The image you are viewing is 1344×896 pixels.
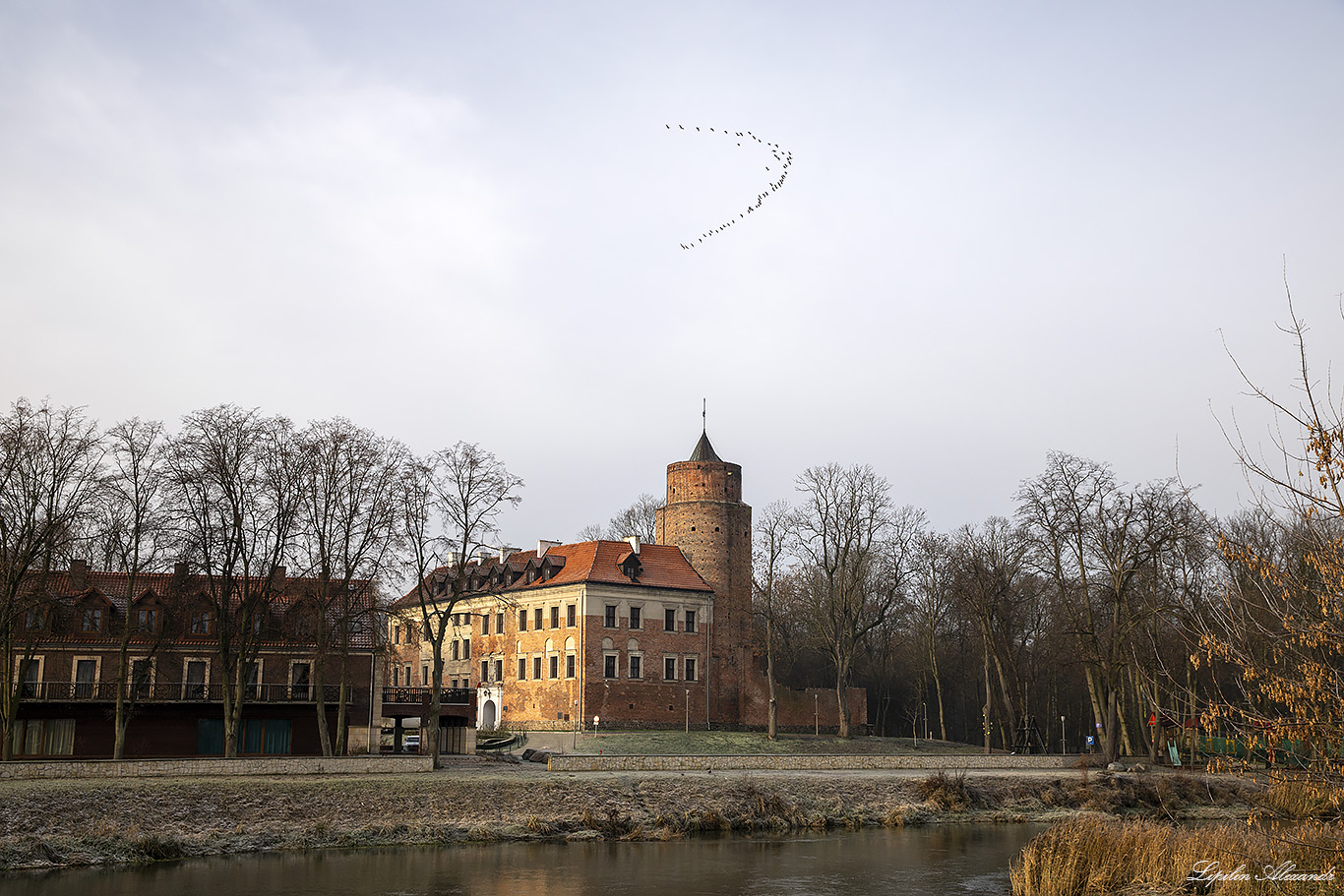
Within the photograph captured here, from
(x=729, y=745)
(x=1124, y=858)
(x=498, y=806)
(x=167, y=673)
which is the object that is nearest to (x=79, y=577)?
(x=167, y=673)

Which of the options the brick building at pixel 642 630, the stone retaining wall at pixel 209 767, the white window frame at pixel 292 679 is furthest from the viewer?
the brick building at pixel 642 630

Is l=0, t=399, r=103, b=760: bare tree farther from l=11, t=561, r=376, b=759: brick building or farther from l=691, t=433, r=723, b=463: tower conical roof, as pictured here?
l=691, t=433, r=723, b=463: tower conical roof

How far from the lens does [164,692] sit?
43.8 metres

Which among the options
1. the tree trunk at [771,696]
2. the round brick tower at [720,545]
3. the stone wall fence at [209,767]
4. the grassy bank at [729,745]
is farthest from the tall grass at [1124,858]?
the round brick tower at [720,545]

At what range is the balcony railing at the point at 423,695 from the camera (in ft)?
171

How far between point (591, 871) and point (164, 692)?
2482cm

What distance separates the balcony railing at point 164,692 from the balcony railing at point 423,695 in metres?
4.83

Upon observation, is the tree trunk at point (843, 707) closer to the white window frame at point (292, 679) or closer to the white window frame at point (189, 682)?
the white window frame at point (292, 679)

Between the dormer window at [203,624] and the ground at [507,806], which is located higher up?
the dormer window at [203,624]

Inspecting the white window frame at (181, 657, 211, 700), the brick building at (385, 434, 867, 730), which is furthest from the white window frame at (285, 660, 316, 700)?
the brick building at (385, 434, 867, 730)

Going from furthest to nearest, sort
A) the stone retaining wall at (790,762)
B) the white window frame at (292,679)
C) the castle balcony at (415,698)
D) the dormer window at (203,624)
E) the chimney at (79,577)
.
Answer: the castle balcony at (415,698) → the white window frame at (292,679) → the dormer window at (203,624) → the chimney at (79,577) → the stone retaining wall at (790,762)

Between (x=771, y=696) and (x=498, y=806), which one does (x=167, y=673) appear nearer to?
(x=498, y=806)

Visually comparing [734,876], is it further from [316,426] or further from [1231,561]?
[316,426]

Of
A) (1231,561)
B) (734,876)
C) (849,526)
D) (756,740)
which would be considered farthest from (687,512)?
(1231,561)
